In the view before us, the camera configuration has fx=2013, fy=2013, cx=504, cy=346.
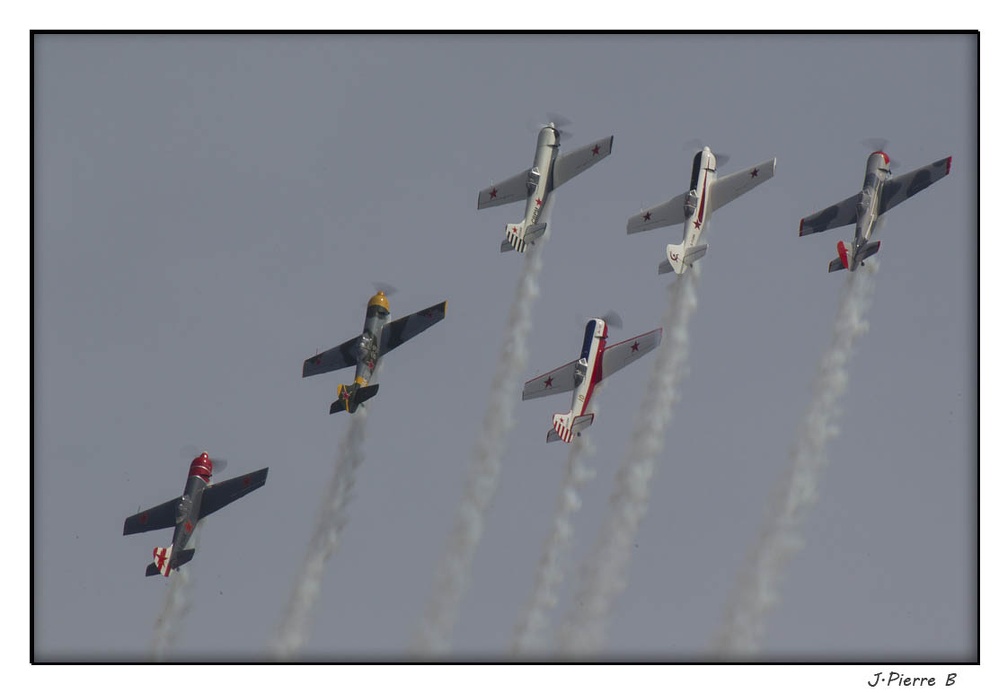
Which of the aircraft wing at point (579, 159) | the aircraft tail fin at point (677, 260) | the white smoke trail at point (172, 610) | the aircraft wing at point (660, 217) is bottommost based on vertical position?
the white smoke trail at point (172, 610)

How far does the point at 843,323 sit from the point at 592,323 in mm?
11243

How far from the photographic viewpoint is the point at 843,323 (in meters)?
90.2

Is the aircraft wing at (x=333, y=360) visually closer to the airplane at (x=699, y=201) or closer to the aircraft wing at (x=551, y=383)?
the aircraft wing at (x=551, y=383)

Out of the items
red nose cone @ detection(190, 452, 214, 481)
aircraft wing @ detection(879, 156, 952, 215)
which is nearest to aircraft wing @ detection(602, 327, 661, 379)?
aircraft wing @ detection(879, 156, 952, 215)

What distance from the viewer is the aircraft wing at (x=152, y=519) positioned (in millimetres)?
90688

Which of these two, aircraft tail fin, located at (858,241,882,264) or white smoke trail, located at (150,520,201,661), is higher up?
aircraft tail fin, located at (858,241,882,264)

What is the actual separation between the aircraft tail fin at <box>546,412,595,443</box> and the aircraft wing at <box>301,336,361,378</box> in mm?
9814

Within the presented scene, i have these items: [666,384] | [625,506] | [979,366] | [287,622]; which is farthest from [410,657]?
[979,366]

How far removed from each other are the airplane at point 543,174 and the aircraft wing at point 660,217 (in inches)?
155

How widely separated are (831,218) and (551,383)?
15.6 metres

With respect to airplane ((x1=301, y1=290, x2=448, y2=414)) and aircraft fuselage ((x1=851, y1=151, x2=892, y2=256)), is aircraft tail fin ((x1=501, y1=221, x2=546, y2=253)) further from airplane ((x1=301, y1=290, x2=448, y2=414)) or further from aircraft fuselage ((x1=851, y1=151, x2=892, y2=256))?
aircraft fuselage ((x1=851, y1=151, x2=892, y2=256))

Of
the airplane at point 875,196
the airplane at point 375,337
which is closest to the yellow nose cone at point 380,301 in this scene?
the airplane at point 375,337

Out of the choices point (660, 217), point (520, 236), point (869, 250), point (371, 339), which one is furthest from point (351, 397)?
point (869, 250)

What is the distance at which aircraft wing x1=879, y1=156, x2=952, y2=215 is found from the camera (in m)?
90.8
